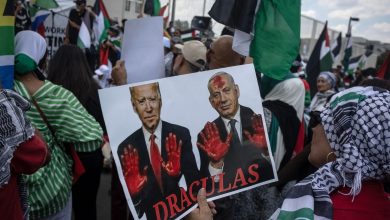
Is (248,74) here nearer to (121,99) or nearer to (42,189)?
(121,99)

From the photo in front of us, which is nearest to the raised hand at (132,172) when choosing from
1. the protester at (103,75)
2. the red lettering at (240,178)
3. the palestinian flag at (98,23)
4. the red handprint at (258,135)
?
the red lettering at (240,178)

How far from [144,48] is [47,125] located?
0.73m

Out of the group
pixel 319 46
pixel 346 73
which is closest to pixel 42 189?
pixel 319 46

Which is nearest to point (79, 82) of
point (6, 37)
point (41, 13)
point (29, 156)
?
point (6, 37)

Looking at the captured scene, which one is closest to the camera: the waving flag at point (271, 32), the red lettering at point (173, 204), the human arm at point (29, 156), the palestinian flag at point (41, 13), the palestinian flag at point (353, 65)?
the red lettering at point (173, 204)

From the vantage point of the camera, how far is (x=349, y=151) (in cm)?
143

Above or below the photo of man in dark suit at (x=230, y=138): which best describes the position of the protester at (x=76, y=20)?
above

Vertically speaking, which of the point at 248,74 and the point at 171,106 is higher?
the point at 248,74

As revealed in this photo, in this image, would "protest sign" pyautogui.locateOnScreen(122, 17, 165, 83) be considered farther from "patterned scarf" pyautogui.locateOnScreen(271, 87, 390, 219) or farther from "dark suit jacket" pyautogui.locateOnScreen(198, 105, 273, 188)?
"patterned scarf" pyautogui.locateOnScreen(271, 87, 390, 219)

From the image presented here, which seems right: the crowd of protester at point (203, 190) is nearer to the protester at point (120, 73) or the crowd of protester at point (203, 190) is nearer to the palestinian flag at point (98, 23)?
the protester at point (120, 73)

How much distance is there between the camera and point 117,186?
354 cm

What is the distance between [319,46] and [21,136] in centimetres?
640

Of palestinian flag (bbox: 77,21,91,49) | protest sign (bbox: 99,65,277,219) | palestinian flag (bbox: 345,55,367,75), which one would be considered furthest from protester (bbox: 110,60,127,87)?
palestinian flag (bbox: 345,55,367,75)

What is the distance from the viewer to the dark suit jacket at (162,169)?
1.57m
